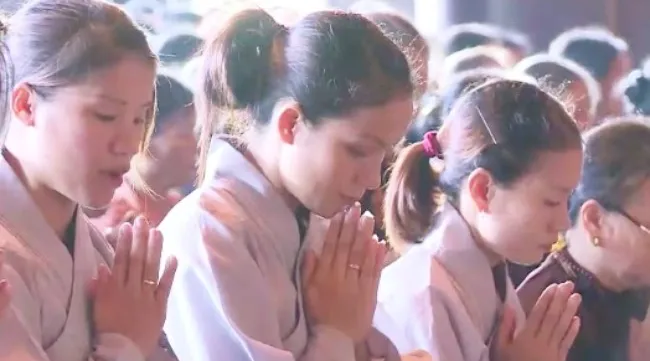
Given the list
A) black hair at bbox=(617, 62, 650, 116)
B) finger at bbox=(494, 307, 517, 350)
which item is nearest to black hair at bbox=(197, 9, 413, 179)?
finger at bbox=(494, 307, 517, 350)

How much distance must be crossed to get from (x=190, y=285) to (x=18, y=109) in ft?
0.70

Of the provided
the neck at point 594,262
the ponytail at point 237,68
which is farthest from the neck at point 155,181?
the neck at point 594,262

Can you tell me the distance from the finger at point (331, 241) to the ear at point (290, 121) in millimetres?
95

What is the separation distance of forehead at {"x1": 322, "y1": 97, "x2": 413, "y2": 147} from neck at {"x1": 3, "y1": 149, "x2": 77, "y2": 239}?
0.25 m

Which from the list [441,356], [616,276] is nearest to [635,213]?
[616,276]

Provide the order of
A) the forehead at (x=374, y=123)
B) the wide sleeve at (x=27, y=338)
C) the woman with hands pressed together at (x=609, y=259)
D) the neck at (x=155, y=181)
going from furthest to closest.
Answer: the woman with hands pressed together at (x=609, y=259)
the neck at (x=155, y=181)
the forehead at (x=374, y=123)
the wide sleeve at (x=27, y=338)

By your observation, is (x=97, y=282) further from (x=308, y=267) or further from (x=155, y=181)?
(x=155, y=181)

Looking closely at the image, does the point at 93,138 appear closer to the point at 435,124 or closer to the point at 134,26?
the point at 134,26

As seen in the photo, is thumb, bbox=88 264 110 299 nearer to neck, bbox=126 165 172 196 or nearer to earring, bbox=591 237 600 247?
neck, bbox=126 165 172 196

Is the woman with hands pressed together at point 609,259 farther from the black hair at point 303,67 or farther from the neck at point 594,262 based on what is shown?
the black hair at point 303,67

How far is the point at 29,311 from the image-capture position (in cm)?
76

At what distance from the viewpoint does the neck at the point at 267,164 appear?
0.96m

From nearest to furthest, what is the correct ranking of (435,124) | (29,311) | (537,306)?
(29,311) < (537,306) < (435,124)

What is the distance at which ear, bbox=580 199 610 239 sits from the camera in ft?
4.43
